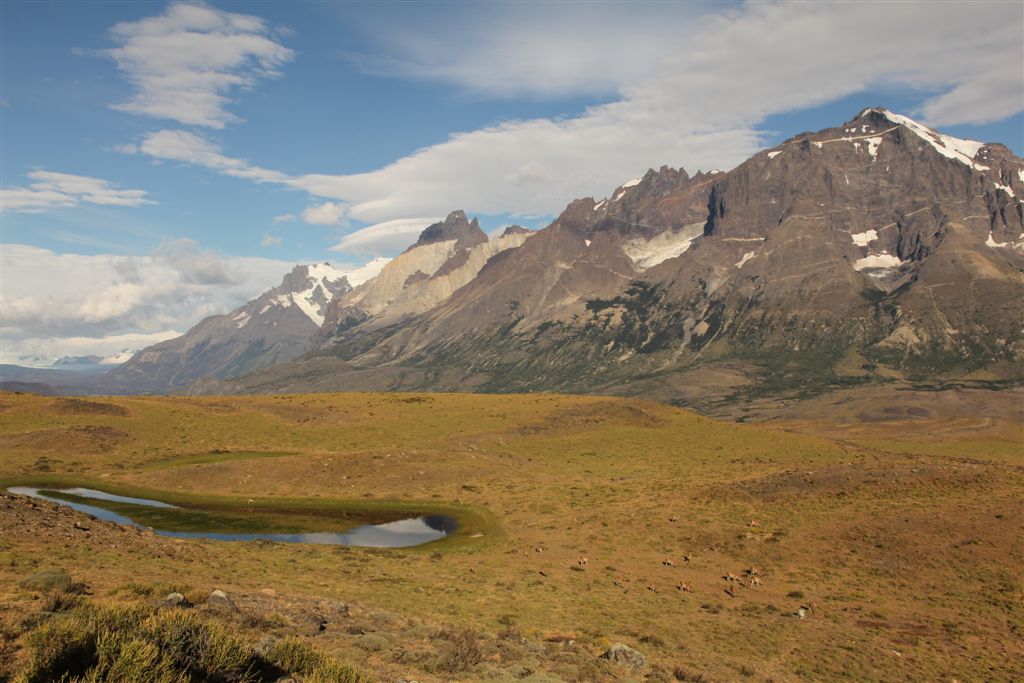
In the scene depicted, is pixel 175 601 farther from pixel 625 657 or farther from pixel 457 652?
pixel 625 657

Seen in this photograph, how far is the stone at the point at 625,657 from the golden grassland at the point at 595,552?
2.45 feet

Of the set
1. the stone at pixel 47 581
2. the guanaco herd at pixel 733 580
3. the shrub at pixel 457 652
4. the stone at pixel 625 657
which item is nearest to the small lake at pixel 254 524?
the guanaco herd at pixel 733 580

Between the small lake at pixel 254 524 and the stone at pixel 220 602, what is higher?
the stone at pixel 220 602

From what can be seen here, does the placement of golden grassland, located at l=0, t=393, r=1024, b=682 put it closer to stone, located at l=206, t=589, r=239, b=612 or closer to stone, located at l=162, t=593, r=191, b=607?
stone, located at l=206, t=589, r=239, b=612

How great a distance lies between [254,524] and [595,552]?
2489 centimetres

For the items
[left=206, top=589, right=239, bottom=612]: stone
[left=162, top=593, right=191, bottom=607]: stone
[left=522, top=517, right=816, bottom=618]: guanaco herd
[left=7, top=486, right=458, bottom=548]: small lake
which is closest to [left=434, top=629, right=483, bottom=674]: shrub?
[left=206, top=589, right=239, bottom=612]: stone

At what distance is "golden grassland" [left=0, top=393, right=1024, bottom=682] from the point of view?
82.5ft

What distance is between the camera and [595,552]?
41375 millimetres

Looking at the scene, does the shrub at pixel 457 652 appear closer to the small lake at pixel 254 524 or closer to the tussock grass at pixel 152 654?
the tussock grass at pixel 152 654

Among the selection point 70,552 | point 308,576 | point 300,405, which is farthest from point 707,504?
point 300,405

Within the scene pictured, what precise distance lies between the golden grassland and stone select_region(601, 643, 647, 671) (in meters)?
0.75

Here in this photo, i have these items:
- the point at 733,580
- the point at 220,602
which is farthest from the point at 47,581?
the point at 733,580

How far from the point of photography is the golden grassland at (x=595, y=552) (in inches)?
990

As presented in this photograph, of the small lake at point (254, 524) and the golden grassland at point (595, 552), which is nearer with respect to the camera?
the golden grassland at point (595, 552)
